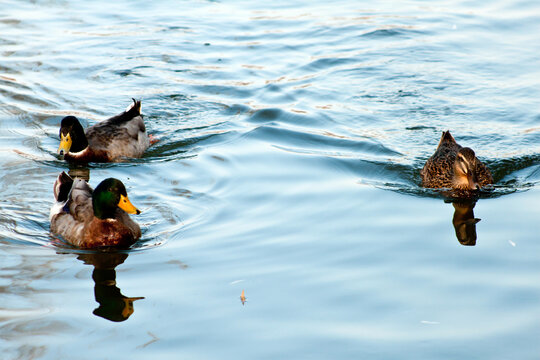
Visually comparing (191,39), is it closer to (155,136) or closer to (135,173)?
(155,136)

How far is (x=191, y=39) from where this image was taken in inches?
656

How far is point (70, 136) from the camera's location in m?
10.7

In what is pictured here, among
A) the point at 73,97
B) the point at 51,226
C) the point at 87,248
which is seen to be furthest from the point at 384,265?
the point at 73,97

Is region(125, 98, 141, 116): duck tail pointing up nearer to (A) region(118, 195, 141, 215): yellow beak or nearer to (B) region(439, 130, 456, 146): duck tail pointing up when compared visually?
(A) region(118, 195, 141, 215): yellow beak

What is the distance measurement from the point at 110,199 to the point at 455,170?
4.47 m

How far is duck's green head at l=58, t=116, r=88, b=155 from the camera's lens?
10.6 metres

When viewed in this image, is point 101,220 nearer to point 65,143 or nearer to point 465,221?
point 65,143

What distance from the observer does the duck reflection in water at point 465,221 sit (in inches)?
313

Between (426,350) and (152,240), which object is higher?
(152,240)

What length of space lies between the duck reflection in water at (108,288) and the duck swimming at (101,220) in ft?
0.71

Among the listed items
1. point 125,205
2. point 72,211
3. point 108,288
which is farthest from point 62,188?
point 108,288

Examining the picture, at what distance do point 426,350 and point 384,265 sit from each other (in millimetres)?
1554

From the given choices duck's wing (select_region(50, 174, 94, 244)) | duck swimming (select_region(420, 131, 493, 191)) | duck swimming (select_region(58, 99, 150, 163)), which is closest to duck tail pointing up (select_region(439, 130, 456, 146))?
duck swimming (select_region(420, 131, 493, 191))

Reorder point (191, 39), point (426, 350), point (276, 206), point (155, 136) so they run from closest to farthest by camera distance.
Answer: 1. point (426, 350)
2. point (276, 206)
3. point (155, 136)
4. point (191, 39)
